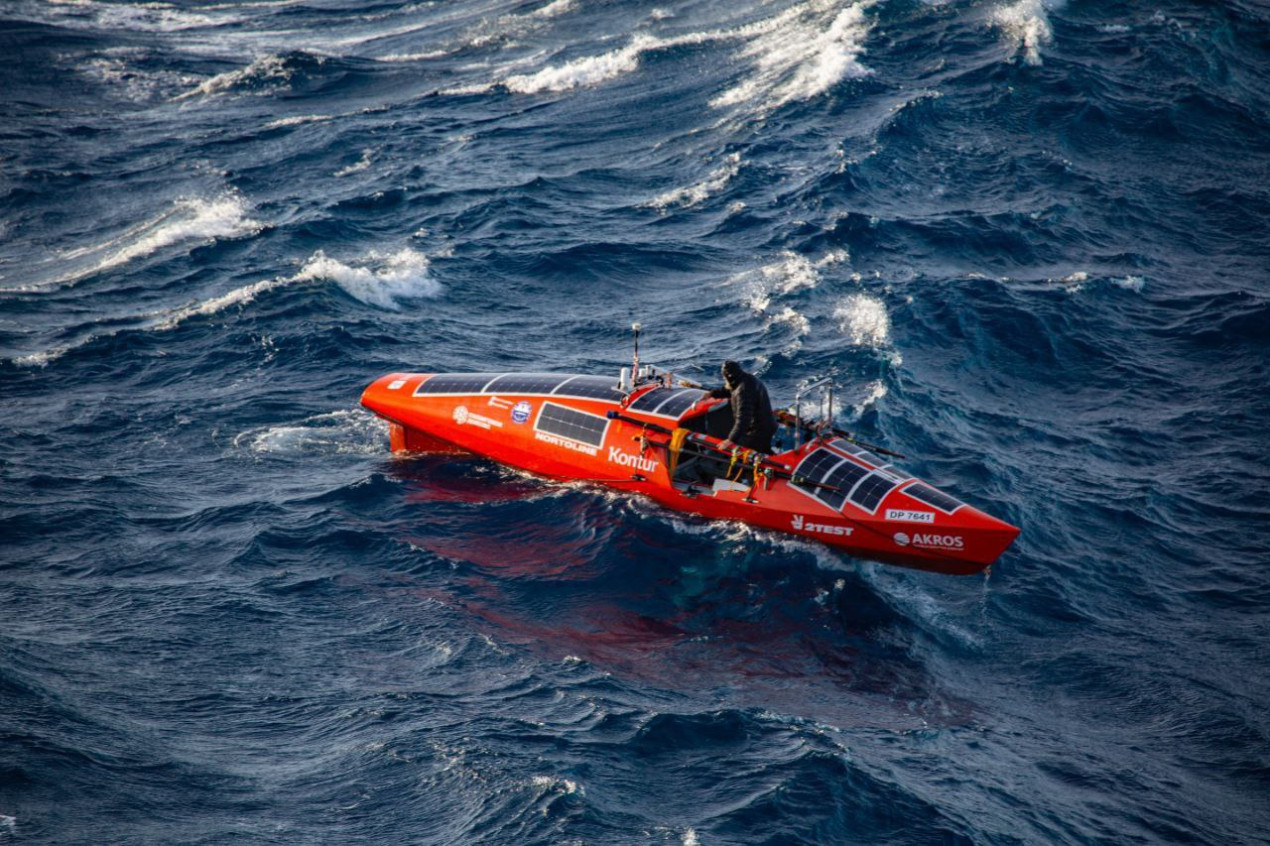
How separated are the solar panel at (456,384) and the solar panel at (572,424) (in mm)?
2445

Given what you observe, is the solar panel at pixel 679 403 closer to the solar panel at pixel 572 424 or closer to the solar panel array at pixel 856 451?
the solar panel at pixel 572 424

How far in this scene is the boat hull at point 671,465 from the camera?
25172mm

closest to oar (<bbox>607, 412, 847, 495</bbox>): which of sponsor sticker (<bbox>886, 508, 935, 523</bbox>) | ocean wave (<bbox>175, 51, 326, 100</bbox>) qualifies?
sponsor sticker (<bbox>886, 508, 935, 523</bbox>)

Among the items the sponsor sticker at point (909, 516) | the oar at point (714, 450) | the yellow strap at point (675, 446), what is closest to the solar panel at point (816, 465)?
the oar at point (714, 450)

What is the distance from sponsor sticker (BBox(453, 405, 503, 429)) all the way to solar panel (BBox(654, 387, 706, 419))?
4603 mm

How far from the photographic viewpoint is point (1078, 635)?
998 inches

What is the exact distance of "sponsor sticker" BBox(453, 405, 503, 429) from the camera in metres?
30.1

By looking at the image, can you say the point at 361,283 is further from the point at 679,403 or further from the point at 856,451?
the point at 856,451

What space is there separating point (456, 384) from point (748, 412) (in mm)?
8895

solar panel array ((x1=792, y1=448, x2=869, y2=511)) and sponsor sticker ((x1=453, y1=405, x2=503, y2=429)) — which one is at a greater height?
sponsor sticker ((x1=453, y1=405, x2=503, y2=429))

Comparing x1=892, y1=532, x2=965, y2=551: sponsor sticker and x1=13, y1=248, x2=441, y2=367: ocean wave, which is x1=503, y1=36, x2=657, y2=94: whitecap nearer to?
x1=13, y1=248, x2=441, y2=367: ocean wave

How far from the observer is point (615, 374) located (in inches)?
1350

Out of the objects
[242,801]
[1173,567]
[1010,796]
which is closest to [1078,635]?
[1173,567]

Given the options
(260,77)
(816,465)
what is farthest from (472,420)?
(260,77)
